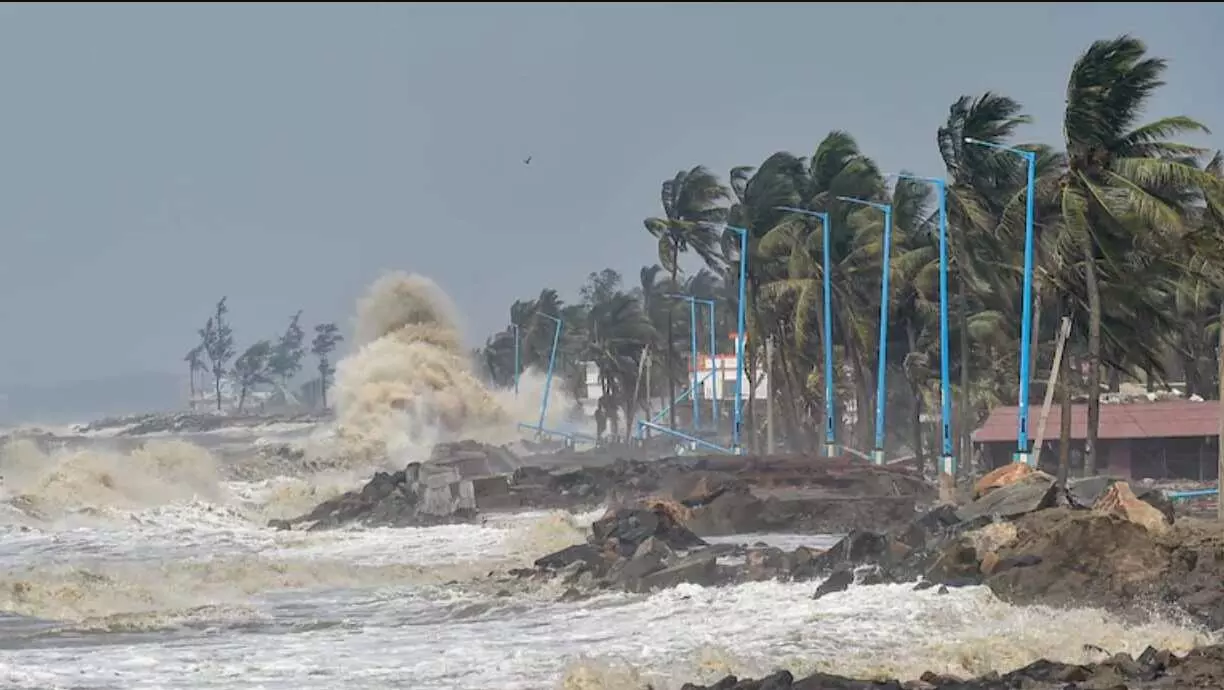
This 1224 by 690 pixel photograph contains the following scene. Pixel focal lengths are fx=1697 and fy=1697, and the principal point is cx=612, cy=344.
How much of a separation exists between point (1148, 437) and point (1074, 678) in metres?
29.3

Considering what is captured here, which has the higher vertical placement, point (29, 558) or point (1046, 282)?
point (1046, 282)

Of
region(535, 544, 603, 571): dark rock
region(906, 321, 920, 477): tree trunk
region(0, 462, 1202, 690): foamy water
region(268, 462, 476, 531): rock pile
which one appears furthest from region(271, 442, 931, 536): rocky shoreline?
region(535, 544, 603, 571): dark rock

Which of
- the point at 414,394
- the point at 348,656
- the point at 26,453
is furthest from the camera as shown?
the point at 414,394

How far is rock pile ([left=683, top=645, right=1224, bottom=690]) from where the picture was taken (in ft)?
44.3

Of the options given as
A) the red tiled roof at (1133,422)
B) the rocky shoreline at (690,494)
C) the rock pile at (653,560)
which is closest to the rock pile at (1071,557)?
the rock pile at (653,560)

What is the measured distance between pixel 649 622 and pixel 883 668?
4452 mm

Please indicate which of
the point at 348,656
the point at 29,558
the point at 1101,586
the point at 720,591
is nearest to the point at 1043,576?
the point at 1101,586

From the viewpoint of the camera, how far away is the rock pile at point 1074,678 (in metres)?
13.5

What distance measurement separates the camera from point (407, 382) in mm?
87938

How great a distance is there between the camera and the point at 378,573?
2764cm

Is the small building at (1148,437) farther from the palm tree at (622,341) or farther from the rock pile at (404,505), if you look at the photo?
the palm tree at (622,341)

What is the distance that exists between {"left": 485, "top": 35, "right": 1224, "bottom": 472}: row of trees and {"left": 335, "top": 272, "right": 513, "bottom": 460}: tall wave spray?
1028 cm

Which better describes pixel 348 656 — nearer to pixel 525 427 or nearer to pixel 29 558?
pixel 29 558

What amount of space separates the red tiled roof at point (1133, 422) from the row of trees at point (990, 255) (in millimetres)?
1517
